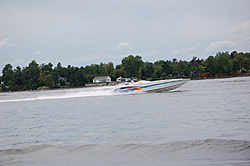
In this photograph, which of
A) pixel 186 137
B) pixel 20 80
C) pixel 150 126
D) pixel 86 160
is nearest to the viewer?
pixel 86 160

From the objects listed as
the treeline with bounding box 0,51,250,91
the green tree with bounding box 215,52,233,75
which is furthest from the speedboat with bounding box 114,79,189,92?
the green tree with bounding box 215,52,233,75

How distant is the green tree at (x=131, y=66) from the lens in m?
115

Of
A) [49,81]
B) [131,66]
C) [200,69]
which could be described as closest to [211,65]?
[200,69]

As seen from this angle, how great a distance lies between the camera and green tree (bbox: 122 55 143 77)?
115 meters

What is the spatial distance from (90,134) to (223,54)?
350 feet

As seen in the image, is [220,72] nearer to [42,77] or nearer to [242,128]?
[42,77]

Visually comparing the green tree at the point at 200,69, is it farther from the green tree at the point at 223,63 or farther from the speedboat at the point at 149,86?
the speedboat at the point at 149,86

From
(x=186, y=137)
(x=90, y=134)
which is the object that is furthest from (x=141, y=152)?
(x=90, y=134)

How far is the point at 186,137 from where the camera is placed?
5438 mm

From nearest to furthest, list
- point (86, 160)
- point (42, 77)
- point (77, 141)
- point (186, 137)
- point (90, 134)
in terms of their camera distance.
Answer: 1. point (86, 160)
2. point (186, 137)
3. point (77, 141)
4. point (90, 134)
5. point (42, 77)

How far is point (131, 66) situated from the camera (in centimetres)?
11494

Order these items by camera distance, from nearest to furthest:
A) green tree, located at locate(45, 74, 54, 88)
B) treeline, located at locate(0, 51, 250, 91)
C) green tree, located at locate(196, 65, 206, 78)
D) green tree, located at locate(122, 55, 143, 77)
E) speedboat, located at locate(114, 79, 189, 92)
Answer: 1. speedboat, located at locate(114, 79, 189, 92)
2. green tree, located at locate(45, 74, 54, 88)
3. treeline, located at locate(0, 51, 250, 91)
4. green tree, located at locate(196, 65, 206, 78)
5. green tree, located at locate(122, 55, 143, 77)

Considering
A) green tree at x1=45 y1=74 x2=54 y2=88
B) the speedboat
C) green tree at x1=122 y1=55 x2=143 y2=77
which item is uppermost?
green tree at x1=122 y1=55 x2=143 y2=77

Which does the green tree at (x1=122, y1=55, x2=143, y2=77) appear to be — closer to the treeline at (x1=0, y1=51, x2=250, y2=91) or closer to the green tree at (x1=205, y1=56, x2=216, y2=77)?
the treeline at (x1=0, y1=51, x2=250, y2=91)
